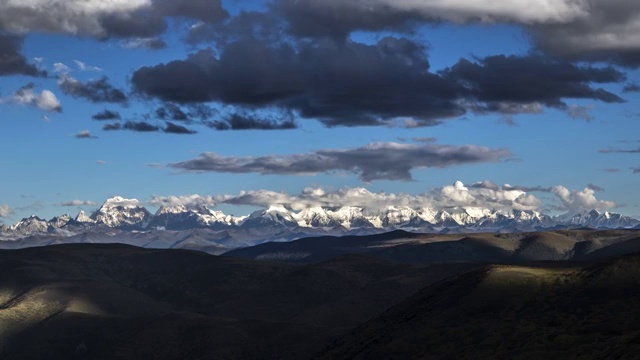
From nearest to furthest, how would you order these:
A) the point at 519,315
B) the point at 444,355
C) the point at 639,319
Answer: the point at 639,319 < the point at 444,355 < the point at 519,315

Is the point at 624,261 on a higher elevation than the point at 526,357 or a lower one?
higher

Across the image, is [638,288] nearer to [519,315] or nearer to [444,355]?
[519,315]


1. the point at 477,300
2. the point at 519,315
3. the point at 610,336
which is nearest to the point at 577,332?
the point at 610,336

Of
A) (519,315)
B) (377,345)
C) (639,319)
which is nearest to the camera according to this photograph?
(639,319)

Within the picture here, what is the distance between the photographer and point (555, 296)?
187875 mm

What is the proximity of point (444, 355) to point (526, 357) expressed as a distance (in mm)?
22294

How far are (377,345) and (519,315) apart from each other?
30.2m

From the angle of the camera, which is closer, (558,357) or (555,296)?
(558,357)

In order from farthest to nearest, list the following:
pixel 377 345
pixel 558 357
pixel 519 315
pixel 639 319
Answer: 1. pixel 377 345
2. pixel 519 315
3. pixel 639 319
4. pixel 558 357

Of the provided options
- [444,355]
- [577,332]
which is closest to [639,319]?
[577,332]

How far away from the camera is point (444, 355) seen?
171 meters

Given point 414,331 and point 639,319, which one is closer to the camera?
point 639,319

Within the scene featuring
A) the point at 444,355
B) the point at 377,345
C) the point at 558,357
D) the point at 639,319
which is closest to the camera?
the point at 558,357

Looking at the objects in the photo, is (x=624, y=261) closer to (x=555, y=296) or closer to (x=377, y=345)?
(x=555, y=296)
